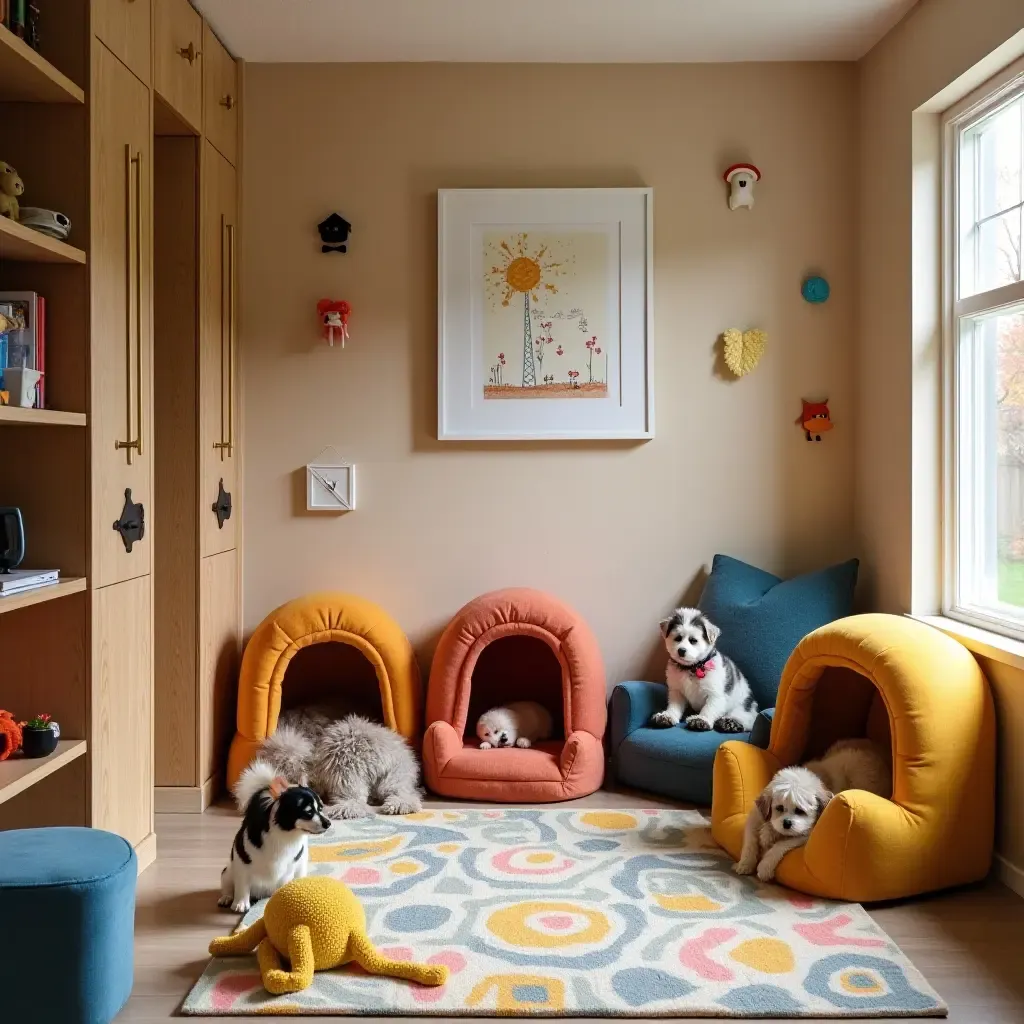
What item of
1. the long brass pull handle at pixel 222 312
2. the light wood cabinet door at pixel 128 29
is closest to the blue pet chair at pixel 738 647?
the long brass pull handle at pixel 222 312

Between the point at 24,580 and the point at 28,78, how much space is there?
118cm

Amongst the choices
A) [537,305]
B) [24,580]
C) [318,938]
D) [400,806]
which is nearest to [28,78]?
[24,580]

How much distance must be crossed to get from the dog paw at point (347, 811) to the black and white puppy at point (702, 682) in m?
1.05

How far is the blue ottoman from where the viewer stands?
2002mm

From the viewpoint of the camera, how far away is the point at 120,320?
2822 mm

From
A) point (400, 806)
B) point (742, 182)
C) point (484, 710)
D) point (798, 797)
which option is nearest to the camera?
point (798, 797)

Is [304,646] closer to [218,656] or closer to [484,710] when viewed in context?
[218,656]

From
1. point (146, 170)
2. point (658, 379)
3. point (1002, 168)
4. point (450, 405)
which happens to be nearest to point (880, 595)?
point (658, 379)

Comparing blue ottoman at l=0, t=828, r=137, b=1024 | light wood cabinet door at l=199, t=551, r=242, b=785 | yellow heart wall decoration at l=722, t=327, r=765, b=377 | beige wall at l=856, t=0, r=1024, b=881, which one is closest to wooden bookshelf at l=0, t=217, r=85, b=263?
light wood cabinet door at l=199, t=551, r=242, b=785

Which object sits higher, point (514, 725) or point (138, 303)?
point (138, 303)

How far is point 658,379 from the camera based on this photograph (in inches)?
157

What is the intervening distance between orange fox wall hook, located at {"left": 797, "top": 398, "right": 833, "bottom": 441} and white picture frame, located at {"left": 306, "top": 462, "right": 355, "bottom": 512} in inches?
69.2

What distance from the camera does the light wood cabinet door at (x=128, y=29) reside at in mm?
2689

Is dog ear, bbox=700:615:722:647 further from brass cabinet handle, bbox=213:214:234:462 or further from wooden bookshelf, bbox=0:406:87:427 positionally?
wooden bookshelf, bbox=0:406:87:427
